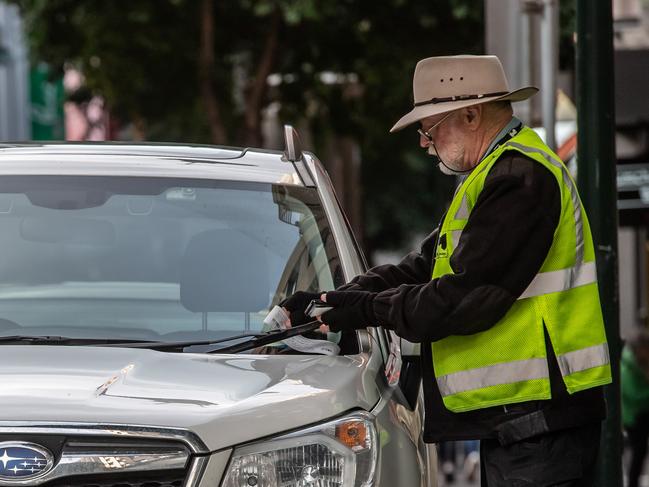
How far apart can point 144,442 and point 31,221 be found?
1544mm

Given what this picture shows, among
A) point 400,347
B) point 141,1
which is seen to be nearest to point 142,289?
point 400,347

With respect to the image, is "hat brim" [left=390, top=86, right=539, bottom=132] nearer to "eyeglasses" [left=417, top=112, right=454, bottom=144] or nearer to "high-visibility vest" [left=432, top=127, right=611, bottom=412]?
"eyeglasses" [left=417, top=112, right=454, bottom=144]

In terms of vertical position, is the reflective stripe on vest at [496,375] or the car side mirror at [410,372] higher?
the reflective stripe on vest at [496,375]

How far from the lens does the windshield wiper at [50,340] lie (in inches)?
168

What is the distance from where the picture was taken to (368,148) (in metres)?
20.7

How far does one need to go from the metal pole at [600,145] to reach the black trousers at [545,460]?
2.56 meters

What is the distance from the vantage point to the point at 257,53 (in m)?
20.5

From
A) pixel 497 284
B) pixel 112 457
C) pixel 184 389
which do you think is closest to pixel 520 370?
pixel 497 284

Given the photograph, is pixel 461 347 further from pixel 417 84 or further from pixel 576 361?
pixel 417 84

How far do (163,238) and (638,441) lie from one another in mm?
10029

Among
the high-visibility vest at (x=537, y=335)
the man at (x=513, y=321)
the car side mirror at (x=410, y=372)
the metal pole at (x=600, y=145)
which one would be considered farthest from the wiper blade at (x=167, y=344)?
the metal pole at (x=600, y=145)

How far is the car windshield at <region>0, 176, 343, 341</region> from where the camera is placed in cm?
486

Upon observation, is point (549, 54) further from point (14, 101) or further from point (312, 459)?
point (14, 101)

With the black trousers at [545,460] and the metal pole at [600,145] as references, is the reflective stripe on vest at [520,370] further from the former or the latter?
the metal pole at [600,145]
